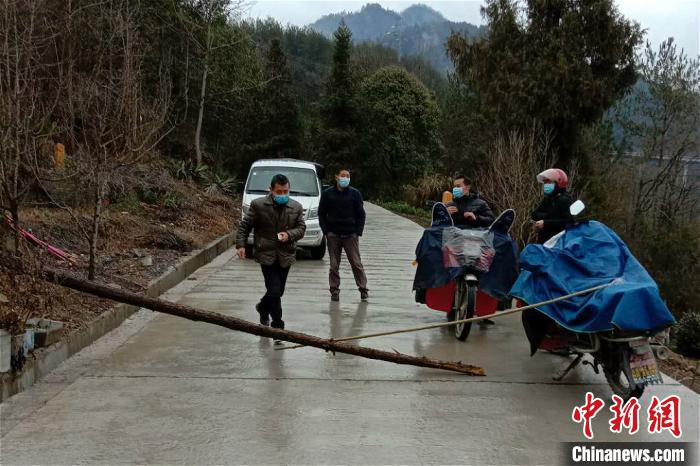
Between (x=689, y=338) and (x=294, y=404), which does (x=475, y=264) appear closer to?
(x=294, y=404)

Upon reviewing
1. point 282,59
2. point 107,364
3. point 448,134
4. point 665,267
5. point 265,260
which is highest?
point 282,59

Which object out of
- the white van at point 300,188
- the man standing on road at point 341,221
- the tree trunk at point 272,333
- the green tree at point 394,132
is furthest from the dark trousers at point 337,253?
the green tree at point 394,132

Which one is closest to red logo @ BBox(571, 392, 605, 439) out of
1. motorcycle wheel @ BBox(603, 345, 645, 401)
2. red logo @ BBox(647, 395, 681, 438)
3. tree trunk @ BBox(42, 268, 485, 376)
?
motorcycle wheel @ BBox(603, 345, 645, 401)

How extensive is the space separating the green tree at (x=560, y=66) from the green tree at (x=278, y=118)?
2344 cm

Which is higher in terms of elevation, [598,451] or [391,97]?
[391,97]

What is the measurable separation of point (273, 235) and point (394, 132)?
4890 centimetres

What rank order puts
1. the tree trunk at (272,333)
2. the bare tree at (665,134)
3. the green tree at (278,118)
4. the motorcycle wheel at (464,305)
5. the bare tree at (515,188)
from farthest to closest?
the green tree at (278,118), the bare tree at (665,134), the bare tree at (515,188), the motorcycle wheel at (464,305), the tree trunk at (272,333)

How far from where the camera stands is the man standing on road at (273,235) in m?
7.86

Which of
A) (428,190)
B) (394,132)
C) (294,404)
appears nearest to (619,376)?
(294,404)

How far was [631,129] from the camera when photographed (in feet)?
127

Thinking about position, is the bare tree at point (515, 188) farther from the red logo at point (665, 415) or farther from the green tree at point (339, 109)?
the green tree at point (339, 109)

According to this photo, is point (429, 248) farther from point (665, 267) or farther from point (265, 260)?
point (665, 267)

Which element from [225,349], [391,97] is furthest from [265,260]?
[391,97]

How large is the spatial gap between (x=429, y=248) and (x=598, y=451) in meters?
3.77
